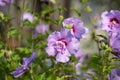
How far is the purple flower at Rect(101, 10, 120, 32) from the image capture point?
240 cm

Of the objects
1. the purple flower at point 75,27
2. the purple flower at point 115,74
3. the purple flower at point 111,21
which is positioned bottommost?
the purple flower at point 115,74

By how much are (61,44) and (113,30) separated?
0.85 feet

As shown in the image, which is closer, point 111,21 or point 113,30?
point 113,30

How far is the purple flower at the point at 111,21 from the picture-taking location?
2.40 metres

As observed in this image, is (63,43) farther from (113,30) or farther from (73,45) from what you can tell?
(113,30)

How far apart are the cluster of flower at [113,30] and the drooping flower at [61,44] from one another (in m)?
0.17

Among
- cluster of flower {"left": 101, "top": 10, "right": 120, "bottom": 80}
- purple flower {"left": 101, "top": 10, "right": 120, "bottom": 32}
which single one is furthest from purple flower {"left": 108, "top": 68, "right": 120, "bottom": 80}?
purple flower {"left": 101, "top": 10, "right": 120, "bottom": 32}

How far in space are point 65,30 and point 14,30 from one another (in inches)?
21.0

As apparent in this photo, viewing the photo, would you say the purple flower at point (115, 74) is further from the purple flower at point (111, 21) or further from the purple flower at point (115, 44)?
the purple flower at point (111, 21)

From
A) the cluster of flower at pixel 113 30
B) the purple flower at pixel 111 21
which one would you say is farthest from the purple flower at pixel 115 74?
the purple flower at pixel 111 21

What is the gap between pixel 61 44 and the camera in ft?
7.78

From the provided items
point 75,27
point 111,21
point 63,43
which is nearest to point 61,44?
point 63,43

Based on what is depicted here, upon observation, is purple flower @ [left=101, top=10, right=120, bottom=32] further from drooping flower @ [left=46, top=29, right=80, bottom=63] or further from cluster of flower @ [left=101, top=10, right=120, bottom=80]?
drooping flower @ [left=46, top=29, right=80, bottom=63]

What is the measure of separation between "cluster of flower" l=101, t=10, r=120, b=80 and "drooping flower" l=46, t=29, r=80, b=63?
17 cm
